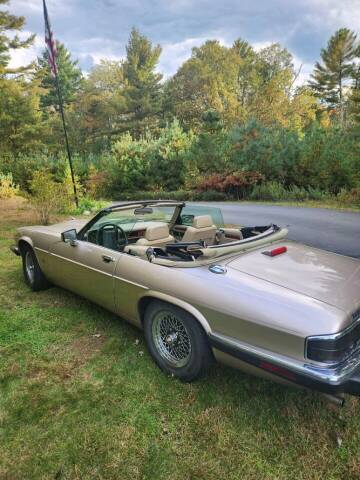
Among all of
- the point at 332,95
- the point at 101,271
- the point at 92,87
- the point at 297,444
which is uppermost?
the point at 92,87

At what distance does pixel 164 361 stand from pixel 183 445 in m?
0.74

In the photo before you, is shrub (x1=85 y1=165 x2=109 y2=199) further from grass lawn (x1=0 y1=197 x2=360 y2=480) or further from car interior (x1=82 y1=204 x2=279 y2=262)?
grass lawn (x1=0 y1=197 x2=360 y2=480)

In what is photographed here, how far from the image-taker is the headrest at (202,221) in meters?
3.40

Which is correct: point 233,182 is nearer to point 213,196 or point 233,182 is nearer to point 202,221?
point 213,196

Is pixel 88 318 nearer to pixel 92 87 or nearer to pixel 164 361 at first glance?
pixel 164 361

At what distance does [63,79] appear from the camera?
40719 millimetres

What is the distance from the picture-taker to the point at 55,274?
12.9ft

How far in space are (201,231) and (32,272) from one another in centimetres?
257

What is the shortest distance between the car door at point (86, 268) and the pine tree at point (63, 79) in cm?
4116

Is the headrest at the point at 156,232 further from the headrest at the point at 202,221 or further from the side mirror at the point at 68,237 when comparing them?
the side mirror at the point at 68,237

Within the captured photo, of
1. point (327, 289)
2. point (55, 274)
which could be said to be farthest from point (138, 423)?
point (55, 274)

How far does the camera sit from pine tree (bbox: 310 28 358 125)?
31.4 m

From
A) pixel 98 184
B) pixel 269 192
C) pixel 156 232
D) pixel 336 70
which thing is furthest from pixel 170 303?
pixel 336 70

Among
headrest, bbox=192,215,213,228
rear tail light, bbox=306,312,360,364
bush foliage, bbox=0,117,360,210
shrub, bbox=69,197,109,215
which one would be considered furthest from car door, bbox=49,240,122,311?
shrub, bbox=69,197,109,215
